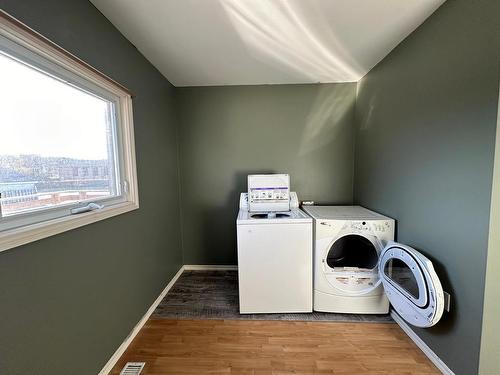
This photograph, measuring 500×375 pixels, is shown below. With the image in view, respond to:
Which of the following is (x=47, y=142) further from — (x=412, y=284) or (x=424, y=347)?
(x=424, y=347)

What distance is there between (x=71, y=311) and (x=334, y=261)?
6.17ft

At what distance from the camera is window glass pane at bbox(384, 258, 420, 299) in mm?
1345

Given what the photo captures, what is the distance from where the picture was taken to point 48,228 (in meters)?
0.94

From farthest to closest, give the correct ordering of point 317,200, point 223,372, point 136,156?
point 317,200 < point 136,156 < point 223,372

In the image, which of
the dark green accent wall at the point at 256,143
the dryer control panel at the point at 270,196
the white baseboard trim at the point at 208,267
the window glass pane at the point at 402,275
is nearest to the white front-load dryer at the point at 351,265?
the window glass pane at the point at 402,275

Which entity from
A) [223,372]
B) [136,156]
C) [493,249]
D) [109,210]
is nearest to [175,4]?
[136,156]

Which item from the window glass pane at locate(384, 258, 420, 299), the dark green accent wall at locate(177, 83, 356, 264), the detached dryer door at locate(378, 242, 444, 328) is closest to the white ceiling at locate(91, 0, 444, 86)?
the dark green accent wall at locate(177, 83, 356, 264)

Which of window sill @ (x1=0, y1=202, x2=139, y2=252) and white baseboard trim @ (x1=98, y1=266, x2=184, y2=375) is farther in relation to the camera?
white baseboard trim @ (x1=98, y1=266, x2=184, y2=375)

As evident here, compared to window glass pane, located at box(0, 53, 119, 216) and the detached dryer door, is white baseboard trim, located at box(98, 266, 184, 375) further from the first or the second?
the detached dryer door

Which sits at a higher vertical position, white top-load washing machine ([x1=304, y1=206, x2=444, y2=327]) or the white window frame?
the white window frame

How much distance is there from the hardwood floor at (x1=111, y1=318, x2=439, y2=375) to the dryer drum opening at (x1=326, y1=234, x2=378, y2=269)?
0.48 m

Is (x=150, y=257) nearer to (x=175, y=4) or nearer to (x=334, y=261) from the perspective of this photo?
(x=334, y=261)

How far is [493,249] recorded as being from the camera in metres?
1.01

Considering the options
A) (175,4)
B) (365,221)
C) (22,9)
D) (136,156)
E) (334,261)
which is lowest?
(334,261)
